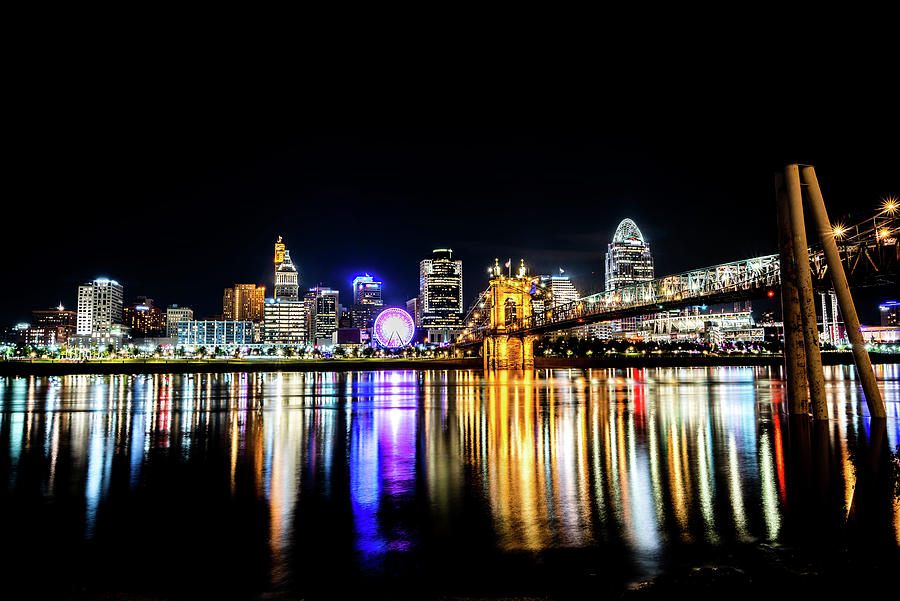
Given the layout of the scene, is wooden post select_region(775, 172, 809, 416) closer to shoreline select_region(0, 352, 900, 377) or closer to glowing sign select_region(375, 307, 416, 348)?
shoreline select_region(0, 352, 900, 377)

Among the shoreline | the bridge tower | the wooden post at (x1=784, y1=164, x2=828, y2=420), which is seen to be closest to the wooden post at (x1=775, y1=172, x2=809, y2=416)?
the wooden post at (x1=784, y1=164, x2=828, y2=420)

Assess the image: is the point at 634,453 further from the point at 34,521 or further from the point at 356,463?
the point at 34,521

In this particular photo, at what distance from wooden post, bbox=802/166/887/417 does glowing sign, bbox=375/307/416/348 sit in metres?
129

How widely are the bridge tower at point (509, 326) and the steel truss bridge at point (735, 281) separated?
670 millimetres

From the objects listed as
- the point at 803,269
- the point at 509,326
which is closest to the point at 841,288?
the point at 803,269

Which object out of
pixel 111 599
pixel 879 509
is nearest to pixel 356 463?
pixel 111 599

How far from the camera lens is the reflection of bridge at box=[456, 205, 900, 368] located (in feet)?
70.9

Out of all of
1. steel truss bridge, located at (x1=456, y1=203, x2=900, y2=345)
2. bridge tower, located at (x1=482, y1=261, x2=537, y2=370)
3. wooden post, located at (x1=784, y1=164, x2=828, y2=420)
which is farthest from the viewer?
bridge tower, located at (x1=482, y1=261, x2=537, y2=370)

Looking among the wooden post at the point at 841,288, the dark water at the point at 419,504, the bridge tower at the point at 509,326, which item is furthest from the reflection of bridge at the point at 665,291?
the dark water at the point at 419,504

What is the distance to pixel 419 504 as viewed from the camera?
1043 cm

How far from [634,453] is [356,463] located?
6057 millimetres

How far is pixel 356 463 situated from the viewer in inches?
569

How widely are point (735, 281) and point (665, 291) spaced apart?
1464 cm

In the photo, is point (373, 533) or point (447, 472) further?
point (447, 472)
